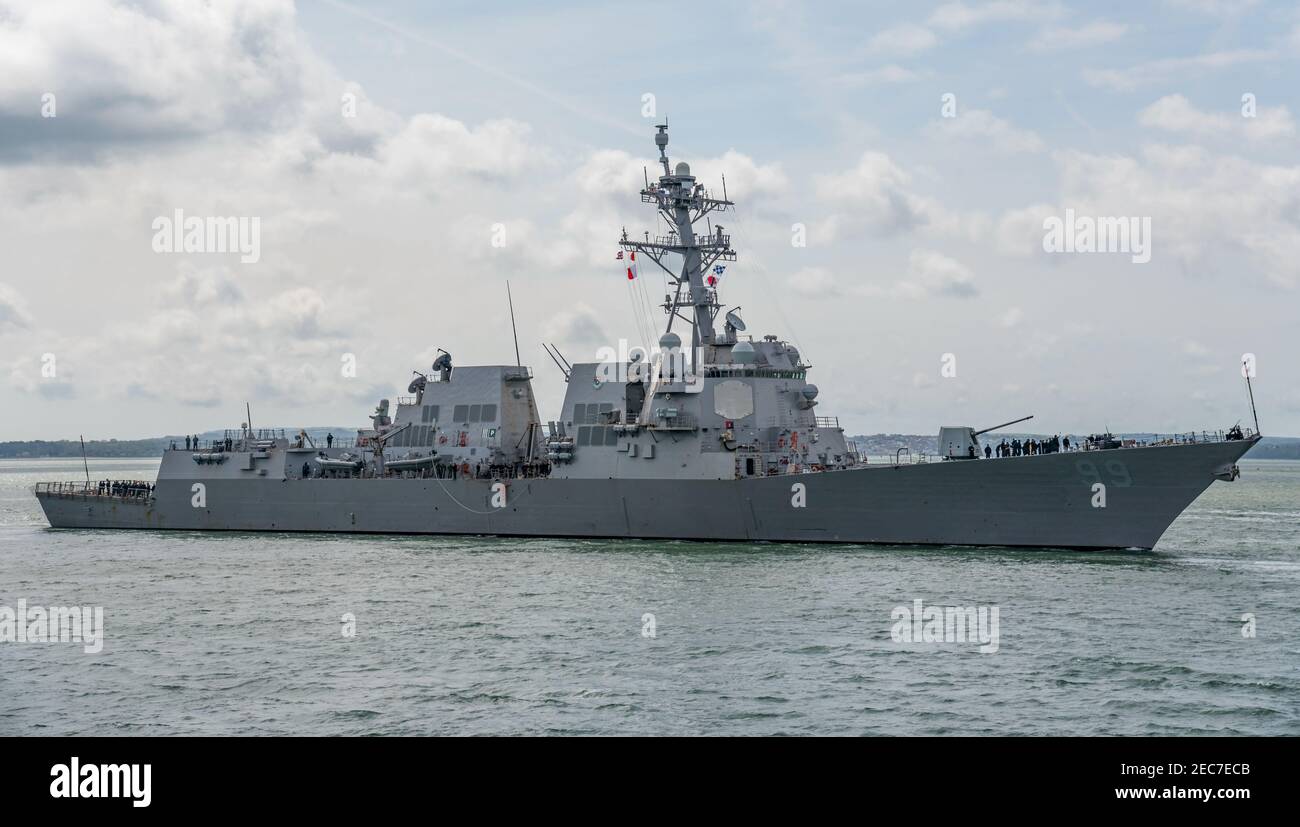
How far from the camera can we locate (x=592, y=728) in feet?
44.3

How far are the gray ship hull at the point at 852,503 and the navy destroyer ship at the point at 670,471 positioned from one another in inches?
1.6

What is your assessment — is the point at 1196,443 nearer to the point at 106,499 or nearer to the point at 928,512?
the point at 928,512

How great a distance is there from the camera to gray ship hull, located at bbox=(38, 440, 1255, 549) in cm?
2653

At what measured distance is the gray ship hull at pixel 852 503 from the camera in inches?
1045

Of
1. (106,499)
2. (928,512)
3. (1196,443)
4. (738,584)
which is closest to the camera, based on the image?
(738,584)

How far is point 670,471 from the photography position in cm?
3117

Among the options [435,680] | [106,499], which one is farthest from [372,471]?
[435,680]

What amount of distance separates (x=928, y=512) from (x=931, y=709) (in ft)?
46.5

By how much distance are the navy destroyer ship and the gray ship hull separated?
42 millimetres

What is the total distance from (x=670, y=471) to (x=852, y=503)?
501 cm

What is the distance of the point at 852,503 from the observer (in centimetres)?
2877

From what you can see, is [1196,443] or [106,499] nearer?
[1196,443]

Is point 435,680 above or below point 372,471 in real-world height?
below

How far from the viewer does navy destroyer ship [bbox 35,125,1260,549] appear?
27.0m
